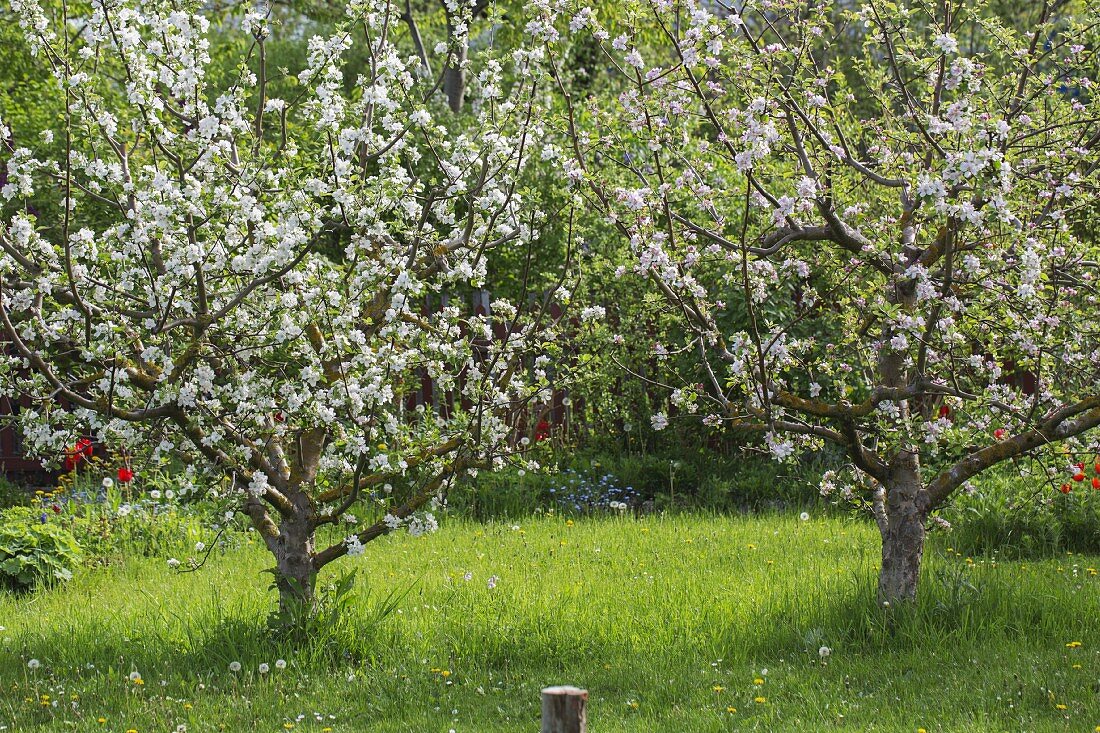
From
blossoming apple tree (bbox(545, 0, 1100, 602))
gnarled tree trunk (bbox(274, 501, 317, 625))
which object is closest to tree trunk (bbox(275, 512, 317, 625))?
gnarled tree trunk (bbox(274, 501, 317, 625))

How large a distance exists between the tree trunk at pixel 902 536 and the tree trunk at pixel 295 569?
97.1 inches

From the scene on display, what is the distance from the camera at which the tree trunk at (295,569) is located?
461 centimetres

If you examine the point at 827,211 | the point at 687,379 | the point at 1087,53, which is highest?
the point at 1087,53

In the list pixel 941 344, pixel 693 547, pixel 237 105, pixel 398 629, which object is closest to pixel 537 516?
pixel 693 547

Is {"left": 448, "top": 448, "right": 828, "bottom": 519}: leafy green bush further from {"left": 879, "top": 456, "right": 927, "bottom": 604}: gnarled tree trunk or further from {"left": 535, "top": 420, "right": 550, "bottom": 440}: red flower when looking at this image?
{"left": 879, "top": 456, "right": 927, "bottom": 604}: gnarled tree trunk

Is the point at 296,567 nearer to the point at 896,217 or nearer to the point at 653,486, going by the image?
the point at 896,217

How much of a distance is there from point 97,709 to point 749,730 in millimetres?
2446

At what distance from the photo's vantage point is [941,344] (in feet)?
15.4

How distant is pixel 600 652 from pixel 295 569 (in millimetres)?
1343

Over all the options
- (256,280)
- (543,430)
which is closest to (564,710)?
(256,280)

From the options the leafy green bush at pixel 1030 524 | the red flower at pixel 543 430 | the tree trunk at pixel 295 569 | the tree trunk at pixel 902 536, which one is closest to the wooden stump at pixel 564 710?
the tree trunk at pixel 295 569

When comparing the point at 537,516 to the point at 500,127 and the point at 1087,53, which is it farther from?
the point at 1087,53

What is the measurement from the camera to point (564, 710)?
2637mm

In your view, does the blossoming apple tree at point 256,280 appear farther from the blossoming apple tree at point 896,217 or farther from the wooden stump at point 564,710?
the wooden stump at point 564,710
